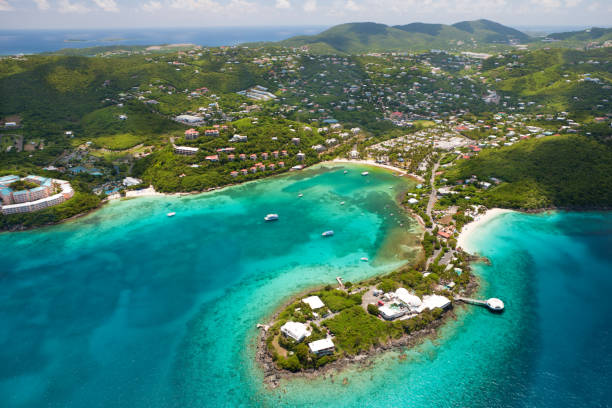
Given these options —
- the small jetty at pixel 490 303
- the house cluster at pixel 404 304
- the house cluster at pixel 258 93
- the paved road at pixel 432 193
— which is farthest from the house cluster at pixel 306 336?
the house cluster at pixel 258 93

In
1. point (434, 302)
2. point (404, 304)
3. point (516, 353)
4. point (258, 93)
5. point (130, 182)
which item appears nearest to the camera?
point (516, 353)

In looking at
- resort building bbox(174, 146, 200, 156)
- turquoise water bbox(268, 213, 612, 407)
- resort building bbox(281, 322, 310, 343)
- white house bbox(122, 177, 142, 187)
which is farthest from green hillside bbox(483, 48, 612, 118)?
white house bbox(122, 177, 142, 187)

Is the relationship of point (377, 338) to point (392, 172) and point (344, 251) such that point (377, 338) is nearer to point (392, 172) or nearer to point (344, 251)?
point (344, 251)

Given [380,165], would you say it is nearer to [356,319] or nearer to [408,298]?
[408,298]

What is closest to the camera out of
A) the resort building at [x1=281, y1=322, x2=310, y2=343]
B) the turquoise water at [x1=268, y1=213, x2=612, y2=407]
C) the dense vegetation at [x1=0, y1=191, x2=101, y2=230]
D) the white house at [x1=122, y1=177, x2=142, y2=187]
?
the turquoise water at [x1=268, y1=213, x2=612, y2=407]

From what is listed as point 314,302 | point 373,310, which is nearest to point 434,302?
point 373,310

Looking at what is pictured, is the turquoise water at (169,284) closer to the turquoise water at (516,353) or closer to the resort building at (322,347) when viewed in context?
the resort building at (322,347)

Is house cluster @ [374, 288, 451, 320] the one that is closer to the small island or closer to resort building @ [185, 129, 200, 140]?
the small island
